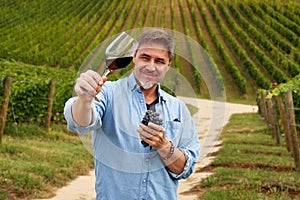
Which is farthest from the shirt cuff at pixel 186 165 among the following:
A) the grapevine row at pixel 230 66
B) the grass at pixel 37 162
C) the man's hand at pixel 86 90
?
the grapevine row at pixel 230 66

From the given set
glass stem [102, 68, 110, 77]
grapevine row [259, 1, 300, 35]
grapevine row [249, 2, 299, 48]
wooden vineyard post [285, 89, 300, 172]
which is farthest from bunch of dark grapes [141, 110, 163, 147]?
grapevine row [259, 1, 300, 35]

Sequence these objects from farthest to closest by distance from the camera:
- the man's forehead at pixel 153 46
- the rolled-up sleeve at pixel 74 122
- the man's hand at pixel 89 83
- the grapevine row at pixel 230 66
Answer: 1. the grapevine row at pixel 230 66
2. the man's forehead at pixel 153 46
3. the rolled-up sleeve at pixel 74 122
4. the man's hand at pixel 89 83

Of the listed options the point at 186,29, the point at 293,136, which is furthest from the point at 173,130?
the point at 186,29

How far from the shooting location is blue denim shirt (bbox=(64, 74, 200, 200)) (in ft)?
7.11

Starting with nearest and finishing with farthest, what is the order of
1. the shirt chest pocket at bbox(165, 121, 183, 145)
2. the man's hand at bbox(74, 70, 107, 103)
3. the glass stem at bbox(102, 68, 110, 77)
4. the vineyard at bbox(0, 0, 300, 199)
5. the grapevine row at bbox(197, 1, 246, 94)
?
the man's hand at bbox(74, 70, 107, 103)
the glass stem at bbox(102, 68, 110, 77)
the shirt chest pocket at bbox(165, 121, 183, 145)
the grapevine row at bbox(197, 1, 246, 94)
the vineyard at bbox(0, 0, 300, 199)

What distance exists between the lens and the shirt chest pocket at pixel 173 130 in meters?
2.30

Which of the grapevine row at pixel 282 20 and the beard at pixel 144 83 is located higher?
the grapevine row at pixel 282 20

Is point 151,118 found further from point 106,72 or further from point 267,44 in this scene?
point 267,44

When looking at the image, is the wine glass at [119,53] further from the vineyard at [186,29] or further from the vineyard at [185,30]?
the vineyard at [186,29]

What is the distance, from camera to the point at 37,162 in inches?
332

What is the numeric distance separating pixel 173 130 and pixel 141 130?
29 cm

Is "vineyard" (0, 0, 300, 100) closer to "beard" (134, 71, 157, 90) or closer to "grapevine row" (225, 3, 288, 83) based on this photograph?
"grapevine row" (225, 3, 288, 83)

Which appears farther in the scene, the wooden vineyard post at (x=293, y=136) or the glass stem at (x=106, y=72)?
the wooden vineyard post at (x=293, y=136)

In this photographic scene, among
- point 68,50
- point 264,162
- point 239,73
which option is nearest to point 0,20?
point 68,50
